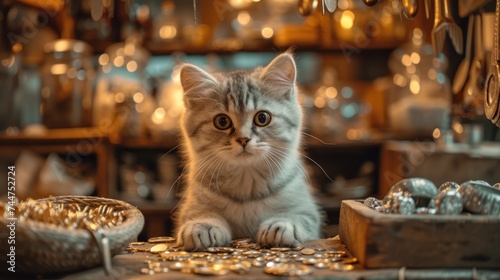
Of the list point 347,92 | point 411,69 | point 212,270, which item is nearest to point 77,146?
point 347,92

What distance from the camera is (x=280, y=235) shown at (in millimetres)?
1135

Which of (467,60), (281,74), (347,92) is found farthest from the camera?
(347,92)

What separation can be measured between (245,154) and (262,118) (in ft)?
0.42

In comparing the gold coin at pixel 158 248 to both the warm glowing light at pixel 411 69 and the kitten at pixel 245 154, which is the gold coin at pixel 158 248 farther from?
the warm glowing light at pixel 411 69

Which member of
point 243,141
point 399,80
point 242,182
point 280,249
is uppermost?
point 399,80

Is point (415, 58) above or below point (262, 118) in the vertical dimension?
above

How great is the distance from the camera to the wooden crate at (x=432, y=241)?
0.85 metres

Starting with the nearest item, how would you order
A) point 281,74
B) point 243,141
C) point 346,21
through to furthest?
point 243,141, point 281,74, point 346,21

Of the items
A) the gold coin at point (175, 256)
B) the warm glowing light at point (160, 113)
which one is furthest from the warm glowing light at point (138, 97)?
the gold coin at point (175, 256)

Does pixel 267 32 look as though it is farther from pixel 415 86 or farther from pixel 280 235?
pixel 280 235

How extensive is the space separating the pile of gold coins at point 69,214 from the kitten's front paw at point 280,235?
302 millimetres

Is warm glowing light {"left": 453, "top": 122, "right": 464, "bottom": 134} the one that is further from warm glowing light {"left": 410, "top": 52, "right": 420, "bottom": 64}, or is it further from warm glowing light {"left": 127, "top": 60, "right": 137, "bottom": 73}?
warm glowing light {"left": 127, "top": 60, "right": 137, "bottom": 73}

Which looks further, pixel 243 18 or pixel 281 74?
pixel 243 18

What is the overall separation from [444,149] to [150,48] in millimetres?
1927
